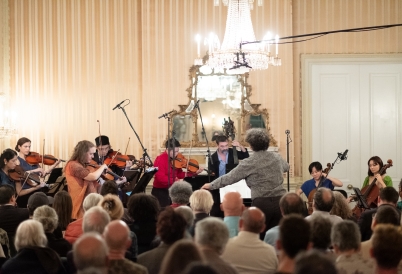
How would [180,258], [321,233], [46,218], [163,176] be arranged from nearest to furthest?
[180,258] → [321,233] → [46,218] → [163,176]

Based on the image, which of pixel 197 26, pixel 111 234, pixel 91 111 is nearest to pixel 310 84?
pixel 197 26

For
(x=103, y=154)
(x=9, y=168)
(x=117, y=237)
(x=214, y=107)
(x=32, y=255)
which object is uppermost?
(x=214, y=107)

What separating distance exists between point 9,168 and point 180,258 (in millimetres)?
5541

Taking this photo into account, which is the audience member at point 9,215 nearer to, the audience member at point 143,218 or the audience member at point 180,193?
the audience member at point 143,218

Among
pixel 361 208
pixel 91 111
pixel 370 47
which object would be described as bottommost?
pixel 361 208

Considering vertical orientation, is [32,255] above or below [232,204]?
below

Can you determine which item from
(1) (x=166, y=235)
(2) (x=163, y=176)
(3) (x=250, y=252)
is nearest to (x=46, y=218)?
(1) (x=166, y=235)

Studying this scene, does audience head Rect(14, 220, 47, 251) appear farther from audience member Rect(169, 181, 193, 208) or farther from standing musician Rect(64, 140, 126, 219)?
standing musician Rect(64, 140, 126, 219)

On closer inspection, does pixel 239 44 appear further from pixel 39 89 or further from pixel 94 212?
pixel 39 89

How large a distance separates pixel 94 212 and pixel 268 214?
2.17 meters

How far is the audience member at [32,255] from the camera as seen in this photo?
150 inches

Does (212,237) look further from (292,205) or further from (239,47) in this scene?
(239,47)

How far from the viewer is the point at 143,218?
4.85m

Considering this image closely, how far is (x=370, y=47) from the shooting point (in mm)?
10375
